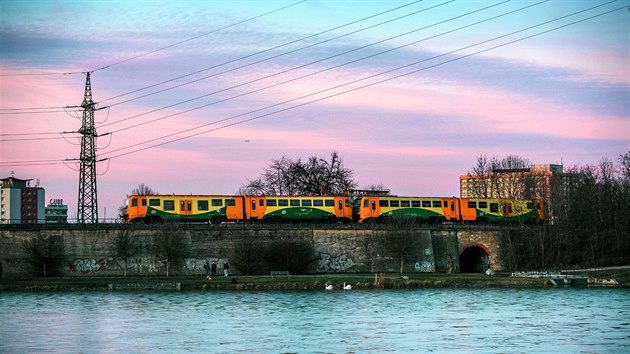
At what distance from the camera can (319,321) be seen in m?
51.6

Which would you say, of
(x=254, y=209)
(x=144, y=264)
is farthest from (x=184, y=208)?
(x=144, y=264)

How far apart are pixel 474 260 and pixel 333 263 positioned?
65.4ft

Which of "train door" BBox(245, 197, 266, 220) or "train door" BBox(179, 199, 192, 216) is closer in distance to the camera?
"train door" BBox(179, 199, 192, 216)

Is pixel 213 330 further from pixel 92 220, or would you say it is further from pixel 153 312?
pixel 92 220

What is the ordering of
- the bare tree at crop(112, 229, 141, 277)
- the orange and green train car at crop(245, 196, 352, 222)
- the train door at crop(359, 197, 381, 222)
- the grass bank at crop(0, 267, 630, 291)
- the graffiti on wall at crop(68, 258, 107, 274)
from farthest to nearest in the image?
the train door at crop(359, 197, 381, 222)
the orange and green train car at crop(245, 196, 352, 222)
the bare tree at crop(112, 229, 141, 277)
the graffiti on wall at crop(68, 258, 107, 274)
the grass bank at crop(0, 267, 630, 291)

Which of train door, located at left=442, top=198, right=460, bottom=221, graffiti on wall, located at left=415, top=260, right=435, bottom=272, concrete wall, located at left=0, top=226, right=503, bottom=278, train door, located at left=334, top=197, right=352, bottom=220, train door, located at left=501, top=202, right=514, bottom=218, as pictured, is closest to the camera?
concrete wall, located at left=0, top=226, right=503, bottom=278

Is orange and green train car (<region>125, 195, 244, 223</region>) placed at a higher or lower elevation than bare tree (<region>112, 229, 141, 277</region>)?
higher

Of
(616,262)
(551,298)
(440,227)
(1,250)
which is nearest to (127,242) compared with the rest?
(1,250)

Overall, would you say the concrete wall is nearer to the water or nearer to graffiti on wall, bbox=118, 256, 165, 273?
graffiti on wall, bbox=118, 256, 165, 273

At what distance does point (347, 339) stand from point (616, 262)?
59133 mm

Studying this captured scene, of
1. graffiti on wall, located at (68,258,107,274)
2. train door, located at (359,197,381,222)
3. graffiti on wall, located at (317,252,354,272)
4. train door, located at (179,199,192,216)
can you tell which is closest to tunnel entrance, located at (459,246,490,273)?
train door, located at (359,197,381,222)

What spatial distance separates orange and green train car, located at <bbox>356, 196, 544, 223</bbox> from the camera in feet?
332

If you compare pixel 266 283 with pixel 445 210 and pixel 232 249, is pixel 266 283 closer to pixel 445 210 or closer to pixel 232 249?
pixel 232 249

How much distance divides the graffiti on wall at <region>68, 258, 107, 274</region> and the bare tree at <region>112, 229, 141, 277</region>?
1675 millimetres
